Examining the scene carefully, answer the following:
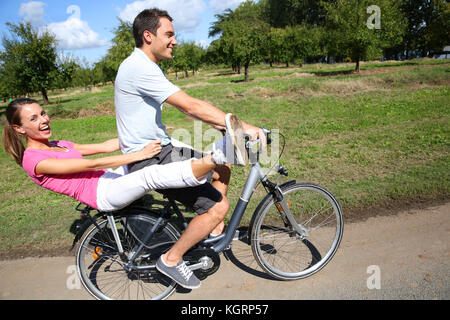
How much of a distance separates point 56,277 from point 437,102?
11529 millimetres

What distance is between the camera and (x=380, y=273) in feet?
9.48

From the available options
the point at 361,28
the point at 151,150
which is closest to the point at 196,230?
the point at 151,150

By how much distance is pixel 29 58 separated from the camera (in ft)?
83.5

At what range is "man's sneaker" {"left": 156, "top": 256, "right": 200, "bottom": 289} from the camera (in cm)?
269

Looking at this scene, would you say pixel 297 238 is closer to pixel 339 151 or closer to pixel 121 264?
pixel 121 264

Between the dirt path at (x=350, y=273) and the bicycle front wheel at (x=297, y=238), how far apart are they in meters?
0.15

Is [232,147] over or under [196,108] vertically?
under

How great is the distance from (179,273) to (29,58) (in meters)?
29.6

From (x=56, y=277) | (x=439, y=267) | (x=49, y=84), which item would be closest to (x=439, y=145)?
(x=439, y=267)
